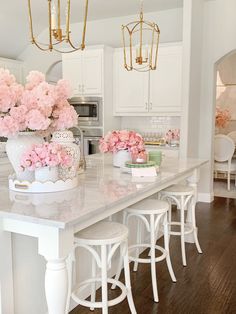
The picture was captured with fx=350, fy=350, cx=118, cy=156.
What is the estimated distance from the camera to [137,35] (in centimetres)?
584

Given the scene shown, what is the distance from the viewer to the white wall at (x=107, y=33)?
5543 mm

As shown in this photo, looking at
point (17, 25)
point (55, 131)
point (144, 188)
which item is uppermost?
point (17, 25)

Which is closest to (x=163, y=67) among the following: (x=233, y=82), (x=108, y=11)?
(x=108, y=11)

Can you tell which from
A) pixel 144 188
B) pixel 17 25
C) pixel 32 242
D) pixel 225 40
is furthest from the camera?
pixel 17 25

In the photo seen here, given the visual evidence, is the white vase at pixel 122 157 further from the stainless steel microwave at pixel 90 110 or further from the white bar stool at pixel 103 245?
the stainless steel microwave at pixel 90 110

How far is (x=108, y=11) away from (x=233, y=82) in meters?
3.47

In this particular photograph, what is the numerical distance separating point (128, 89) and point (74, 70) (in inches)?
38.2

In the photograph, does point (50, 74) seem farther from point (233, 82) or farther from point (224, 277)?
point (224, 277)

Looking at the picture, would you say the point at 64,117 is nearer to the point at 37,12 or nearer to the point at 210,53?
the point at 210,53

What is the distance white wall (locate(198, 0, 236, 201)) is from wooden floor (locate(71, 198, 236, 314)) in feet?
5.26

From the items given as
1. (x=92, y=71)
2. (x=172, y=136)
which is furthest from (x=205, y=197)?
(x=92, y=71)

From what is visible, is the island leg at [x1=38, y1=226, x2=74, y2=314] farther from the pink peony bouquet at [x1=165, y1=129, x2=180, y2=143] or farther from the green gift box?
the pink peony bouquet at [x1=165, y1=129, x2=180, y2=143]

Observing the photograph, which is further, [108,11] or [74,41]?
[74,41]

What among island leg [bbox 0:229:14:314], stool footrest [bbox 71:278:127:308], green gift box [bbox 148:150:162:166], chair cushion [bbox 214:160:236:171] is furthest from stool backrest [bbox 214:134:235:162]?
island leg [bbox 0:229:14:314]
